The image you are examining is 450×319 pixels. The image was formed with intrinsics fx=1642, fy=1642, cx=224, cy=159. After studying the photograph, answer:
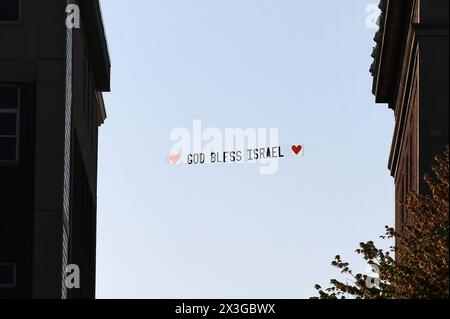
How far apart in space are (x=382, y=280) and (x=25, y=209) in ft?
62.7

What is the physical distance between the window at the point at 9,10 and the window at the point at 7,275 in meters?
9.93

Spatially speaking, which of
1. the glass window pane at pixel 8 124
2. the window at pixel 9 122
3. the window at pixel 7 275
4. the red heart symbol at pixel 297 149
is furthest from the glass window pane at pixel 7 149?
the red heart symbol at pixel 297 149

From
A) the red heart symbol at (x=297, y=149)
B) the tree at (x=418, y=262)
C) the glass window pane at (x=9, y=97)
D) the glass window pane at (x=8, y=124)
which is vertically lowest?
the tree at (x=418, y=262)

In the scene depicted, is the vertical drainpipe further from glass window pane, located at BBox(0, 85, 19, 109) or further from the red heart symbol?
the red heart symbol

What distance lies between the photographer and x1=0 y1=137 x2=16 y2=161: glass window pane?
63250mm

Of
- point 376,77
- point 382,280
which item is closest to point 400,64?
point 376,77

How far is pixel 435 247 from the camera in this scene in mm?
45125

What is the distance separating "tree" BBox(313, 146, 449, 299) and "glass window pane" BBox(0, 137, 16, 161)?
60.6 ft

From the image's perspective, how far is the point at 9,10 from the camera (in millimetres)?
64750

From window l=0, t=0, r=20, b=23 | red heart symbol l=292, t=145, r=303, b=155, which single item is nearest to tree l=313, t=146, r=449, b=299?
red heart symbol l=292, t=145, r=303, b=155

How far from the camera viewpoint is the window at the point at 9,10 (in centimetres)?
6456

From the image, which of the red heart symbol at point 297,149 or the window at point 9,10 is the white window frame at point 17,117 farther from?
the red heart symbol at point 297,149
